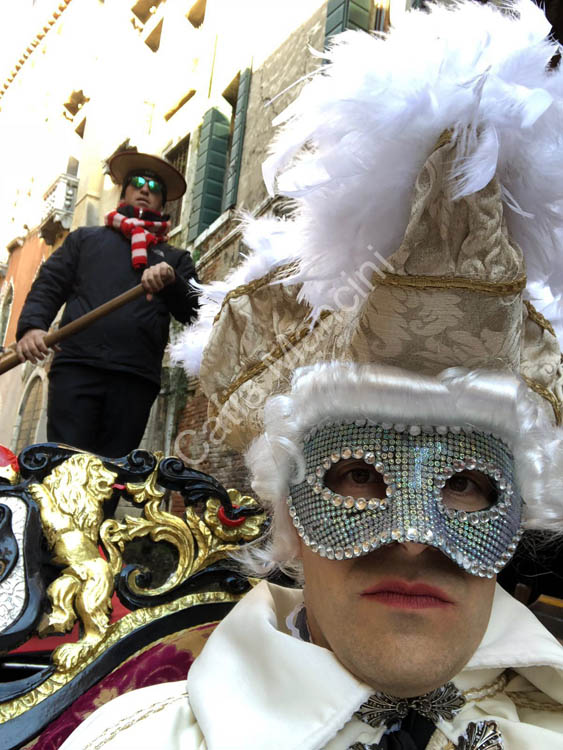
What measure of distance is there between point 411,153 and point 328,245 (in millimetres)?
202

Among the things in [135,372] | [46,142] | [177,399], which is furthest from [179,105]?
[135,372]

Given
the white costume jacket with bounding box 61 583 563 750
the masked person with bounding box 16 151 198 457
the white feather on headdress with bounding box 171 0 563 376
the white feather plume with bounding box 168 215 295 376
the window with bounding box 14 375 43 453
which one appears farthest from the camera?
the window with bounding box 14 375 43 453

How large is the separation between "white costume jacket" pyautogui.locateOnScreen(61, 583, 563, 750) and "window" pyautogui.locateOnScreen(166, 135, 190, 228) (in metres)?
8.04

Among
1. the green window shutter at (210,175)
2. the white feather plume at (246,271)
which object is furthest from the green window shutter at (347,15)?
the white feather plume at (246,271)

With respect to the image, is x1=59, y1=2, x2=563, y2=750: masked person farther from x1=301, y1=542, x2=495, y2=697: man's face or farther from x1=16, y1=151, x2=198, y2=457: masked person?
x1=16, y1=151, x2=198, y2=457: masked person

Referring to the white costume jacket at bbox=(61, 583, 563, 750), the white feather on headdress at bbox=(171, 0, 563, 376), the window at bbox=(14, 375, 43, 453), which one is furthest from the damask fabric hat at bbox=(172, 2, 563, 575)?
the window at bbox=(14, 375, 43, 453)

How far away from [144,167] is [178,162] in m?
6.46

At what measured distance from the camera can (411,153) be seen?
2.88 feet

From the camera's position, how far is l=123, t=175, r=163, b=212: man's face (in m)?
2.95

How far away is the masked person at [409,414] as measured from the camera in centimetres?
88

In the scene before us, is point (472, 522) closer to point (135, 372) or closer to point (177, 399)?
point (135, 372)

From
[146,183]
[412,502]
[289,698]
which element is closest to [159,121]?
[146,183]

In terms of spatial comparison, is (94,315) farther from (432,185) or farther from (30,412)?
(30,412)

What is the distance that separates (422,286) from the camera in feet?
2.99
